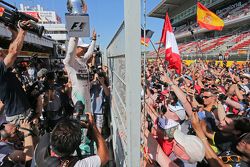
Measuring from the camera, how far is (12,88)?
2672 mm

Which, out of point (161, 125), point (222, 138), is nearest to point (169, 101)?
point (222, 138)

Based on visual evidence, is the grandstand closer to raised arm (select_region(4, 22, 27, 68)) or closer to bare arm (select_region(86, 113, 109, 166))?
raised arm (select_region(4, 22, 27, 68))

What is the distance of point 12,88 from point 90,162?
4.60ft

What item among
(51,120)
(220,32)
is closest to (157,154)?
(51,120)

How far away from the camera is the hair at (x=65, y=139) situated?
170 centimetres

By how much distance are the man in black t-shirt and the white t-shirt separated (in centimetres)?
120

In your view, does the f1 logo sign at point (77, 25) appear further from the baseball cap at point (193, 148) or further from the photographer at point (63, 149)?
the baseball cap at point (193, 148)

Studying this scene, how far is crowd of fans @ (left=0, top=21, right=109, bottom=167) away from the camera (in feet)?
5.74

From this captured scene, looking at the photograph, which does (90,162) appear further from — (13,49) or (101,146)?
(13,49)

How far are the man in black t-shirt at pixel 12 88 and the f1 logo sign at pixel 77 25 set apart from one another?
0.44 meters

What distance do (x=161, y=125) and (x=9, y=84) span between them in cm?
166

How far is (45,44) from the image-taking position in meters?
25.3

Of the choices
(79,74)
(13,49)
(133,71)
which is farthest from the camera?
(79,74)

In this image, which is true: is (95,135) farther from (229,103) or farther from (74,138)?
(229,103)
